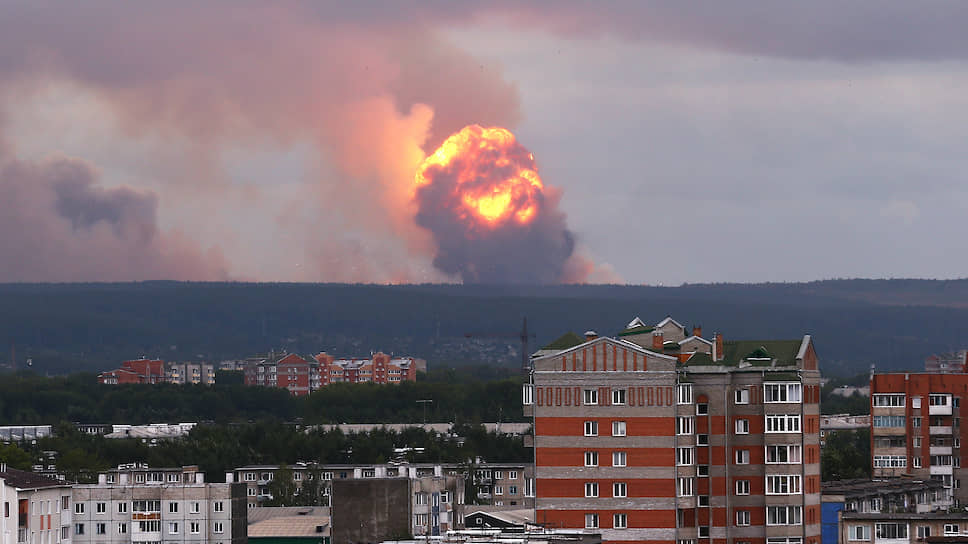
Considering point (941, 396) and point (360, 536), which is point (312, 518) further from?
point (941, 396)

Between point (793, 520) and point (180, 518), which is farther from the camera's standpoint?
point (180, 518)

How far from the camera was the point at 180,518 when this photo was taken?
5605 inches

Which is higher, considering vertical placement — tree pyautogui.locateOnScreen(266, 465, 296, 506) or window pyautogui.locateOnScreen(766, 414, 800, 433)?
window pyautogui.locateOnScreen(766, 414, 800, 433)

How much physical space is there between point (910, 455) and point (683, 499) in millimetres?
54645

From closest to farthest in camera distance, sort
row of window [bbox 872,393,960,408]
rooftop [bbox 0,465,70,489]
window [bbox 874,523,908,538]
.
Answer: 1. window [bbox 874,523,908,538]
2. rooftop [bbox 0,465,70,489]
3. row of window [bbox 872,393,960,408]

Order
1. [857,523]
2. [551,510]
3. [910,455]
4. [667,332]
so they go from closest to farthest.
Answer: [857,523], [551,510], [667,332], [910,455]

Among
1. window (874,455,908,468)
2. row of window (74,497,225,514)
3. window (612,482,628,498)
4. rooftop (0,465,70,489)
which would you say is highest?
window (874,455,908,468)

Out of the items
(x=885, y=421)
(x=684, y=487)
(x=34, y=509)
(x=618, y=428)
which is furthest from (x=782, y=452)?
(x=885, y=421)

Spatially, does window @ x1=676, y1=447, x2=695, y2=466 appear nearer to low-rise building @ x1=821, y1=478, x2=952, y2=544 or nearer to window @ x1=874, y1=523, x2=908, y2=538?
low-rise building @ x1=821, y1=478, x2=952, y2=544

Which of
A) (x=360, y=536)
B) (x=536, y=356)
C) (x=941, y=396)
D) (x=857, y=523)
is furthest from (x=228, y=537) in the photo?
(x=941, y=396)

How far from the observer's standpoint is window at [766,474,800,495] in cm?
12344

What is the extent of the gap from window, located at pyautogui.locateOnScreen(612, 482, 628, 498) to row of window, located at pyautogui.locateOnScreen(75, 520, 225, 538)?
3179 centimetres

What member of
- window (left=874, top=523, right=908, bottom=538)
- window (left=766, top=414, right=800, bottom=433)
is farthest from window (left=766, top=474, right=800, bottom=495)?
window (left=874, top=523, right=908, bottom=538)

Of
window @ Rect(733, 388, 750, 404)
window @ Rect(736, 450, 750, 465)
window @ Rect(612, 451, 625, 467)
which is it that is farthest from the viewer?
window @ Rect(733, 388, 750, 404)
